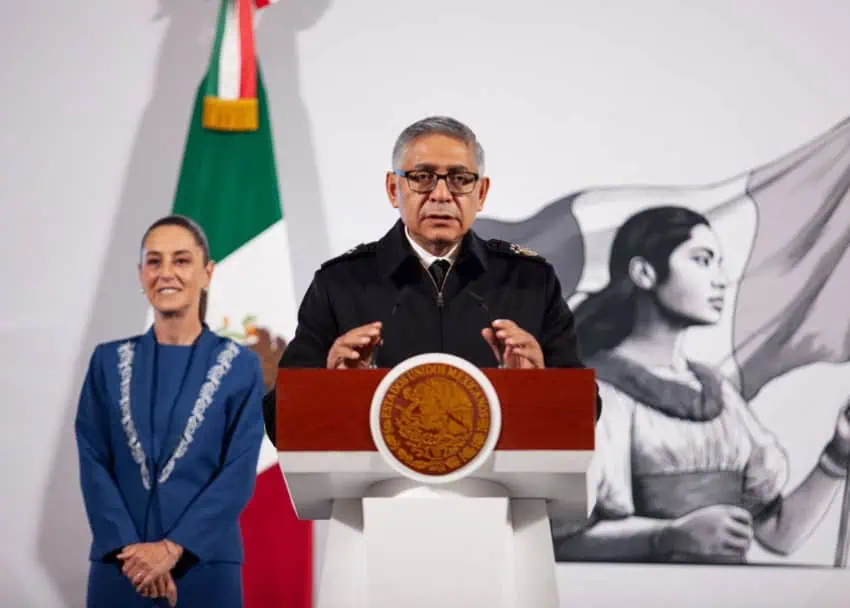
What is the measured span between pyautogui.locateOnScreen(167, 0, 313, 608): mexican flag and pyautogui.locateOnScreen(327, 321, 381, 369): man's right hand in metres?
2.31

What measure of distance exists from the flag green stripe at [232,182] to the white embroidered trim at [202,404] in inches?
26.4

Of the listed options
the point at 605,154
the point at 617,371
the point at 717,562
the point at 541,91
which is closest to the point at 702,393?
the point at 617,371

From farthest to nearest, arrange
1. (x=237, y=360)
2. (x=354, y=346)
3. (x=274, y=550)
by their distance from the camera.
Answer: (x=274, y=550)
(x=237, y=360)
(x=354, y=346)

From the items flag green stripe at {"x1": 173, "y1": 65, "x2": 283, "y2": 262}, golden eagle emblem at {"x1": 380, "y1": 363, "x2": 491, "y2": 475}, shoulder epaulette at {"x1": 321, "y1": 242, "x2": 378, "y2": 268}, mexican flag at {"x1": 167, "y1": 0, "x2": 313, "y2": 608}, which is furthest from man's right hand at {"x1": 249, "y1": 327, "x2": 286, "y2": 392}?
golden eagle emblem at {"x1": 380, "y1": 363, "x2": 491, "y2": 475}

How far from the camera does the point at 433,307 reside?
220 cm

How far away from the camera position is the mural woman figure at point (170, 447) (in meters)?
3.47

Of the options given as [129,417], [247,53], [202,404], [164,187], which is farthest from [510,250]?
[164,187]

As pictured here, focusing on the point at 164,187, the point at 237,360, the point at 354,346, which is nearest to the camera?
the point at 354,346

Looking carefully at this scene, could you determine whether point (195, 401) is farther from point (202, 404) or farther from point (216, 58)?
point (216, 58)

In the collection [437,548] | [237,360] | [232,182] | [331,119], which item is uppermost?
[331,119]

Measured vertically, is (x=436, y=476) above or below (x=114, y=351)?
below

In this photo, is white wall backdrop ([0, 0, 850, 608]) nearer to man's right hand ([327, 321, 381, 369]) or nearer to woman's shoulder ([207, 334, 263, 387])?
woman's shoulder ([207, 334, 263, 387])

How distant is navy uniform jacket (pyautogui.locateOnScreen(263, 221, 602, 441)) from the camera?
218cm

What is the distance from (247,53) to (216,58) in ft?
0.37
